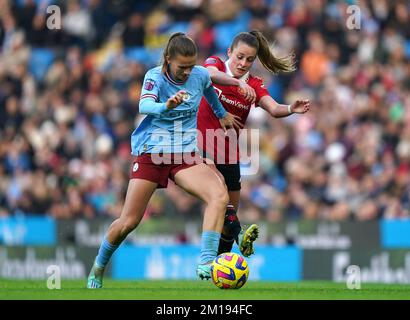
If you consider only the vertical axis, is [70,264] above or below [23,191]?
below

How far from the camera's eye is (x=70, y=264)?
56.9 feet

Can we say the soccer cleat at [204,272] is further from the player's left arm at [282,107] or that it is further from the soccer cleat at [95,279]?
the player's left arm at [282,107]

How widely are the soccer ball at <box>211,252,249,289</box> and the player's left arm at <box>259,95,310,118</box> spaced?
1590 millimetres

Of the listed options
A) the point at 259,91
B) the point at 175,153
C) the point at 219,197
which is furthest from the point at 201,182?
the point at 259,91

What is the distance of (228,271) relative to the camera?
9.85 m

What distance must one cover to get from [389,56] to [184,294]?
472 inches

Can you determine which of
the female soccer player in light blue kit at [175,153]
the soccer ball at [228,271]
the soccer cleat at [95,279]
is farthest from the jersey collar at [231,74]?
the soccer cleat at [95,279]

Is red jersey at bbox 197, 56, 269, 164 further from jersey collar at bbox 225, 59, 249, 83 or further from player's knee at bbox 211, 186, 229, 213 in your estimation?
player's knee at bbox 211, 186, 229, 213

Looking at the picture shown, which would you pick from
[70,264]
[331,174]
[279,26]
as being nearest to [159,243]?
[70,264]

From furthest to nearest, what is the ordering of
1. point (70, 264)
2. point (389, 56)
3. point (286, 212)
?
point (389, 56), point (286, 212), point (70, 264)
